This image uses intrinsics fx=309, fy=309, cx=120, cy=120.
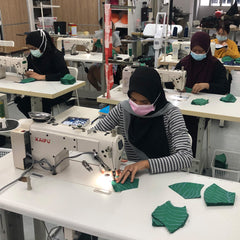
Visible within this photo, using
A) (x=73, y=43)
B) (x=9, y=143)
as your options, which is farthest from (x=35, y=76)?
(x=73, y=43)

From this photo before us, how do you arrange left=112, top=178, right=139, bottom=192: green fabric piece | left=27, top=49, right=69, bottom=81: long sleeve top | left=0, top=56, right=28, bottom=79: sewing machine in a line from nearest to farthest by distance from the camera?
left=112, top=178, right=139, bottom=192: green fabric piece < left=0, top=56, right=28, bottom=79: sewing machine < left=27, top=49, right=69, bottom=81: long sleeve top

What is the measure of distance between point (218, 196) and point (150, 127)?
0.58m

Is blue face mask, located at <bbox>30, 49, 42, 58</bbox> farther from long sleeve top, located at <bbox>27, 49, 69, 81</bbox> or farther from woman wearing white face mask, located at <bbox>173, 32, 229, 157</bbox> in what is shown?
woman wearing white face mask, located at <bbox>173, 32, 229, 157</bbox>

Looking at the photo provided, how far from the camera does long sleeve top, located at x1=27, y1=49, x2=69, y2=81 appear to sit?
3.42 m

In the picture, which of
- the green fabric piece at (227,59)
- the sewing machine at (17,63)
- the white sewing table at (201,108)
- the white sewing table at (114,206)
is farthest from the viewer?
the green fabric piece at (227,59)

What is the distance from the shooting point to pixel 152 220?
3.88ft

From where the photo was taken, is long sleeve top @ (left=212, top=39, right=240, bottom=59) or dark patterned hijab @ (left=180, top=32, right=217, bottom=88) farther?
long sleeve top @ (left=212, top=39, right=240, bottom=59)

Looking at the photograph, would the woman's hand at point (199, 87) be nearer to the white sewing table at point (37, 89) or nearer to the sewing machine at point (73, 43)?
the white sewing table at point (37, 89)

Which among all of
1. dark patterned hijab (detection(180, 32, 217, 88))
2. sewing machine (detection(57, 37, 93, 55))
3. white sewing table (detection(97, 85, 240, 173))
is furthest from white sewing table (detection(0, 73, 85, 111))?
sewing machine (detection(57, 37, 93, 55))

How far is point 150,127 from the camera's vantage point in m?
1.76

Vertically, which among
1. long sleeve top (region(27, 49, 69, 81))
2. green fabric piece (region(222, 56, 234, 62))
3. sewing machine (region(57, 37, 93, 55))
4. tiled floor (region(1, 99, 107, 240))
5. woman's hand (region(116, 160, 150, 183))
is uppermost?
sewing machine (region(57, 37, 93, 55))

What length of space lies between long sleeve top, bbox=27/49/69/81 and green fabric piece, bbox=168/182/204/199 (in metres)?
2.26

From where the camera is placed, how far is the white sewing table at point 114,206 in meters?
1.14

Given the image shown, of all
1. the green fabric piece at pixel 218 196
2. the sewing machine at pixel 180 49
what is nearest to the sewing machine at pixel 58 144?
the green fabric piece at pixel 218 196
